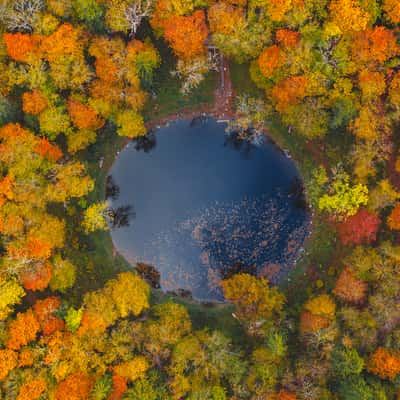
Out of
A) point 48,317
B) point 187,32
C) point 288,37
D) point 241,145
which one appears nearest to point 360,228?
point 241,145

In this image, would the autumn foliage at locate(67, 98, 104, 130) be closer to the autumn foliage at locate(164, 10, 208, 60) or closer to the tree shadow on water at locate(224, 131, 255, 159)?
the autumn foliage at locate(164, 10, 208, 60)

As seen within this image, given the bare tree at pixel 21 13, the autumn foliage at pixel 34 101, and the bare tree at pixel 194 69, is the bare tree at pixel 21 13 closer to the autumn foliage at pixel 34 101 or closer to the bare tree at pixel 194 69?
the autumn foliage at pixel 34 101

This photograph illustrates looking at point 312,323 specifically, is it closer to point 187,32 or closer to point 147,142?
point 147,142

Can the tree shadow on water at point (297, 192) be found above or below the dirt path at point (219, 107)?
below

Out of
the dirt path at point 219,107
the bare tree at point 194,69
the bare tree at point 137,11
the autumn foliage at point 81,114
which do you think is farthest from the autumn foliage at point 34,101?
the bare tree at point 194,69

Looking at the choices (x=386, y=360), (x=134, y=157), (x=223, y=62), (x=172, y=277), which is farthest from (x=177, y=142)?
(x=386, y=360)

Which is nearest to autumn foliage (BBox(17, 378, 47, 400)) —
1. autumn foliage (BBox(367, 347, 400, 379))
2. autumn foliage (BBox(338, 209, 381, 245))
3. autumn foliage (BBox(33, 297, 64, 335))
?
autumn foliage (BBox(33, 297, 64, 335))
